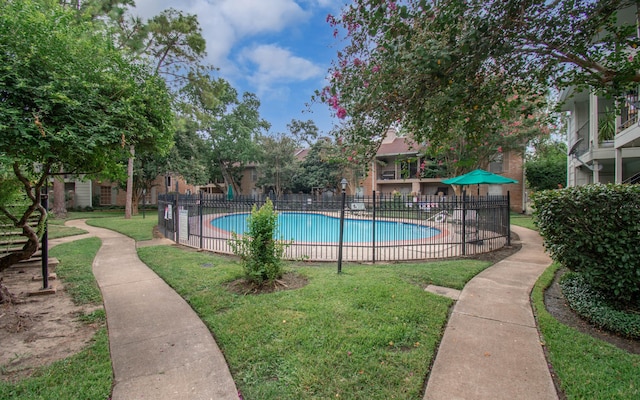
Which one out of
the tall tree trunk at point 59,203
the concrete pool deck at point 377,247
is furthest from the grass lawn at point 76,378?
the tall tree trunk at point 59,203

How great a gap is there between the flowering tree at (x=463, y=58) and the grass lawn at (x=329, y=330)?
2331 millimetres

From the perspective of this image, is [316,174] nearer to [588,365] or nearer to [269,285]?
[269,285]

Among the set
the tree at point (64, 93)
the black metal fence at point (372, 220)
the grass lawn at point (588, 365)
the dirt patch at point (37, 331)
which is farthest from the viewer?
the black metal fence at point (372, 220)

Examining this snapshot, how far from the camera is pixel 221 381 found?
9.70 ft

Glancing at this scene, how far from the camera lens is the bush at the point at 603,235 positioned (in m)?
4.04

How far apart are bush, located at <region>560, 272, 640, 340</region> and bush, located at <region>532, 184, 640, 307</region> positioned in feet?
0.63

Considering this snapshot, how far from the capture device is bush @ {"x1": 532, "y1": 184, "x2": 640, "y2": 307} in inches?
159

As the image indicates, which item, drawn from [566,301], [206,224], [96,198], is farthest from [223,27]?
[96,198]

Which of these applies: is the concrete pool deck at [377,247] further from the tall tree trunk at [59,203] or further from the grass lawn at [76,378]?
the tall tree trunk at [59,203]

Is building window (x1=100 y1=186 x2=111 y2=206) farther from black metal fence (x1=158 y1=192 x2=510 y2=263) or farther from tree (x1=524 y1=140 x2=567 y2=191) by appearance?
tree (x1=524 y1=140 x2=567 y2=191)

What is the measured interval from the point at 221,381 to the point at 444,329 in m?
2.74

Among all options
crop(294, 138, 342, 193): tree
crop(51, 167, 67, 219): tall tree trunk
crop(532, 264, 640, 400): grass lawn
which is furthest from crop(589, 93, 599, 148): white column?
crop(51, 167, 67, 219): tall tree trunk

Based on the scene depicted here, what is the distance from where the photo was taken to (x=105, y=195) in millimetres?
31531

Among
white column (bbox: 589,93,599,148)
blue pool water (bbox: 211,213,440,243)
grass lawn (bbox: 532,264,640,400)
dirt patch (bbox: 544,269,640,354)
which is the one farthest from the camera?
white column (bbox: 589,93,599,148)
